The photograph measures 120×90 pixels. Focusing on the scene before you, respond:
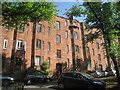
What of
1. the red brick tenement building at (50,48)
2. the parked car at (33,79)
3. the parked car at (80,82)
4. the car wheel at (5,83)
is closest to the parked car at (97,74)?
the red brick tenement building at (50,48)

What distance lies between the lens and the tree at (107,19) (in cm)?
1074

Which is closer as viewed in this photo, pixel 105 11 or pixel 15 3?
pixel 15 3

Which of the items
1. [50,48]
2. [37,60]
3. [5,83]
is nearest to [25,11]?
[5,83]

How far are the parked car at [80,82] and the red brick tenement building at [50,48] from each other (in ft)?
26.3

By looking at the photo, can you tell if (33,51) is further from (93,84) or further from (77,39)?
(93,84)

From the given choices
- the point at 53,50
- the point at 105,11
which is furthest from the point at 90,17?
the point at 53,50

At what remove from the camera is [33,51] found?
2225 centimetres

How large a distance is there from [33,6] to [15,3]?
1.61 meters

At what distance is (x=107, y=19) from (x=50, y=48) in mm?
14516

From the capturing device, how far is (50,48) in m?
24.4

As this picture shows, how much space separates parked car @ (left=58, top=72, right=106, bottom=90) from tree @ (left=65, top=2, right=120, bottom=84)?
2601mm

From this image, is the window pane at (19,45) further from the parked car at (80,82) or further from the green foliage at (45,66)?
the parked car at (80,82)

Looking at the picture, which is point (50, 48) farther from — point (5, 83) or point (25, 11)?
point (25, 11)

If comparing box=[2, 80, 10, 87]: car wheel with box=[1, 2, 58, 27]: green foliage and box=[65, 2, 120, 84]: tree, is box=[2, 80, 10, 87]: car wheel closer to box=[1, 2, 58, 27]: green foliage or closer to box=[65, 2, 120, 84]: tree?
box=[1, 2, 58, 27]: green foliage
